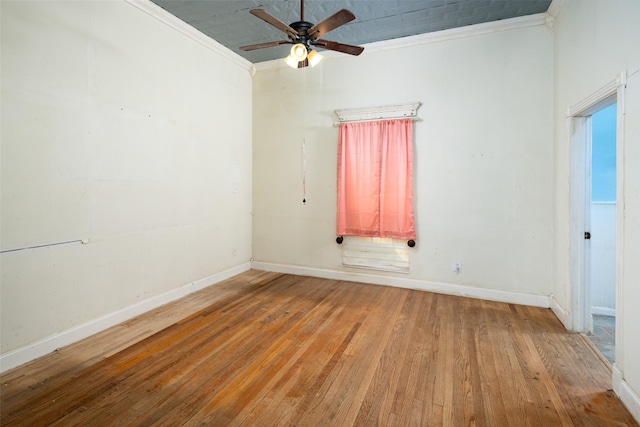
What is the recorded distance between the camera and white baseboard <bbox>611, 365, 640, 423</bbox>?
1.76 metres

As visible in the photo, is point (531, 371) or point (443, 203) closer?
point (531, 371)

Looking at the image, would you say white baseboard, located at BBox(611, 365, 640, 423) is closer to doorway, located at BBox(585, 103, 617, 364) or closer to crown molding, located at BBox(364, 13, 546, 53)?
doorway, located at BBox(585, 103, 617, 364)

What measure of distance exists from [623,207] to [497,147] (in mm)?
1811

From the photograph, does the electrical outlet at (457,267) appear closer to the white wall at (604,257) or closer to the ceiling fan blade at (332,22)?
the white wall at (604,257)

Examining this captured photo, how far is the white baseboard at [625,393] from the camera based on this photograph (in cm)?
176

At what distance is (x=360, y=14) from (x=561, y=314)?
3.72m

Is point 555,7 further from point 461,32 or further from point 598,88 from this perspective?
point 598,88

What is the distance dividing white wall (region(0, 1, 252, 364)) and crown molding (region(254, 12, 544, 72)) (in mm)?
2119

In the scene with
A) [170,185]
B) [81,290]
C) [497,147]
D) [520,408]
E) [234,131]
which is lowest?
[520,408]

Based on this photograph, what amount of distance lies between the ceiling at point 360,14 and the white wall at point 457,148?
0.24 m

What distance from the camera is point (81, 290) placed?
106 inches

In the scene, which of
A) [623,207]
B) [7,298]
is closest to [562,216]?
[623,207]

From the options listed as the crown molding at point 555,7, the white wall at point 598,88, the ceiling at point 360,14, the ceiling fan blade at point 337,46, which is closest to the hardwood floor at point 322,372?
the white wall at point 598,88

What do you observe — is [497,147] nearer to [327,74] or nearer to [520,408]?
[327,74]
